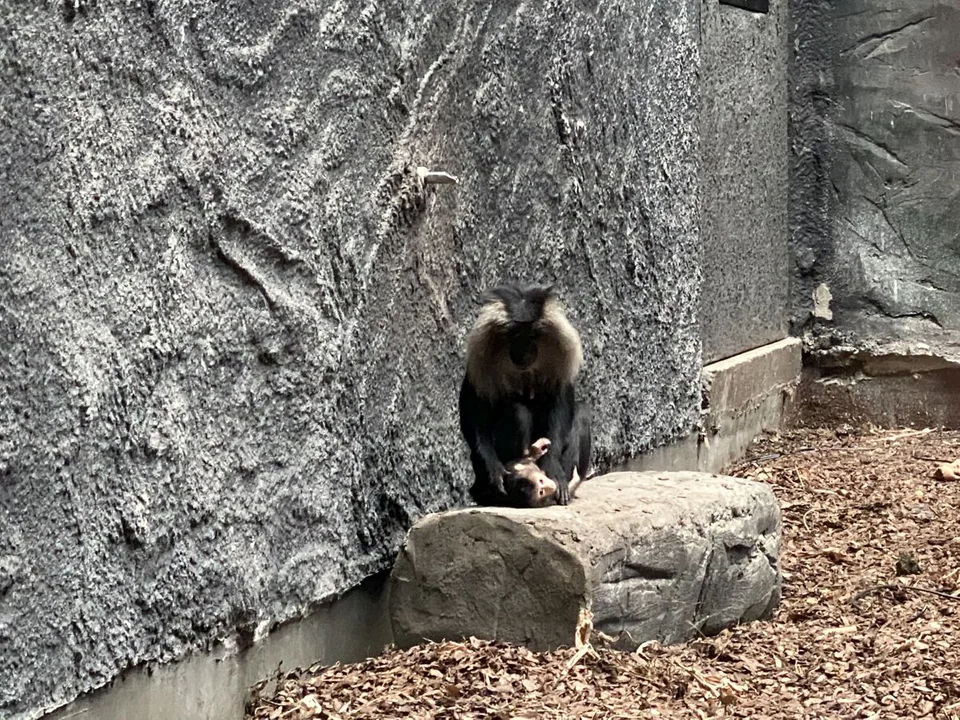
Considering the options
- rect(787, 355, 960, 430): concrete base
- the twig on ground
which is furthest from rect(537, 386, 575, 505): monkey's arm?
rect(787, 355, 960, 430): concrete base

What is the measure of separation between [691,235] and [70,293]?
460 centimetres

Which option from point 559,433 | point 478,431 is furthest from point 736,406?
A: point 478,431

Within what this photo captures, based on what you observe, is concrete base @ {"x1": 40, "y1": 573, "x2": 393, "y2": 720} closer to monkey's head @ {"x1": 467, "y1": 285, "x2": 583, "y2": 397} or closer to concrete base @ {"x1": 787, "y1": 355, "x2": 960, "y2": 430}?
monkey's head @ {"x1": 467, "y1": 285, "x2": 583, "y2": 397}

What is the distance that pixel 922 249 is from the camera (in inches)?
364

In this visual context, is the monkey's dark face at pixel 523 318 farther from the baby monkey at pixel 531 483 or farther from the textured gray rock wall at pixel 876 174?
the textured gray rock wall at pixel 876 174

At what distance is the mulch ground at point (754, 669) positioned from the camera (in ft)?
14.1

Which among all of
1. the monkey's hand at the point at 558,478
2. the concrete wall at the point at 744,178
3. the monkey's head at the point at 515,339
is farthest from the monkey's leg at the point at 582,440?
the concrete wall at the point at 744,178

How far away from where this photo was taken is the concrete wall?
811cm

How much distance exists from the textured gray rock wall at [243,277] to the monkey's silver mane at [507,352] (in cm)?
17

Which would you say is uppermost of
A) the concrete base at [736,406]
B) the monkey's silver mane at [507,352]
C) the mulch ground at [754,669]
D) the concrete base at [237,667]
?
the monkey's silver mane at [507,352]

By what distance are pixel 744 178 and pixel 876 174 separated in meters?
1.23

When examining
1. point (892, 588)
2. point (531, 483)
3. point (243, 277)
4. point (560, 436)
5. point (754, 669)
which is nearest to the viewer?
point (243, 277)

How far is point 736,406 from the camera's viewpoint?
27.9ft

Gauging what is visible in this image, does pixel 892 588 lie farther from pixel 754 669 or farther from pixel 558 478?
pixel 558 478
